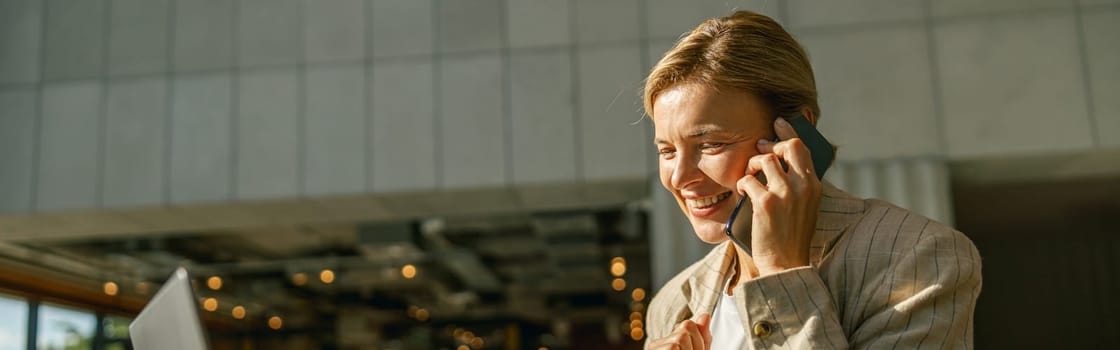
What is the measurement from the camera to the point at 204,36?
844 cm

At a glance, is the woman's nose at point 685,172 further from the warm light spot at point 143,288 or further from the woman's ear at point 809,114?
the warm light spot at point 143,288

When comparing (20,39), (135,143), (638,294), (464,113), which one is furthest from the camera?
(638,294)

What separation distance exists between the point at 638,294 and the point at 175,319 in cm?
1347

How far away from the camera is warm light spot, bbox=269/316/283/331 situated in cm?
1486

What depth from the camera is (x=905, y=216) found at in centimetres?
139

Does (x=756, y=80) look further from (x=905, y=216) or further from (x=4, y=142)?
(x=4, y=142)

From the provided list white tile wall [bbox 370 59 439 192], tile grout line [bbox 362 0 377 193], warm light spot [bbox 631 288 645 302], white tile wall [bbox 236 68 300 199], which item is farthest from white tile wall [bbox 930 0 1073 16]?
warm light spot [bbox 631 288 645 302]

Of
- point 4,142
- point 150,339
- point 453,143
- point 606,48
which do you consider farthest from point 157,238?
point 150,339

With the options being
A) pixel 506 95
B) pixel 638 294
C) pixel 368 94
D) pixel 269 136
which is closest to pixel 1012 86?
pixel 506 95

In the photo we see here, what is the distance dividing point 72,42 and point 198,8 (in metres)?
1.03

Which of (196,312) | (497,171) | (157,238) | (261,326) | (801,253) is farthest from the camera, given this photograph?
(261,326)

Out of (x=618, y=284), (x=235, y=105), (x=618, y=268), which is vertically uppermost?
(x=235, y=105)

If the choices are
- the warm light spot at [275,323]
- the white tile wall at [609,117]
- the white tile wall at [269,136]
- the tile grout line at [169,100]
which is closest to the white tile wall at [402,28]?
the white tile wall at [269,136]

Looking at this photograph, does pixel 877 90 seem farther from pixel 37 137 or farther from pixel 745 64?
pixel 745 64
